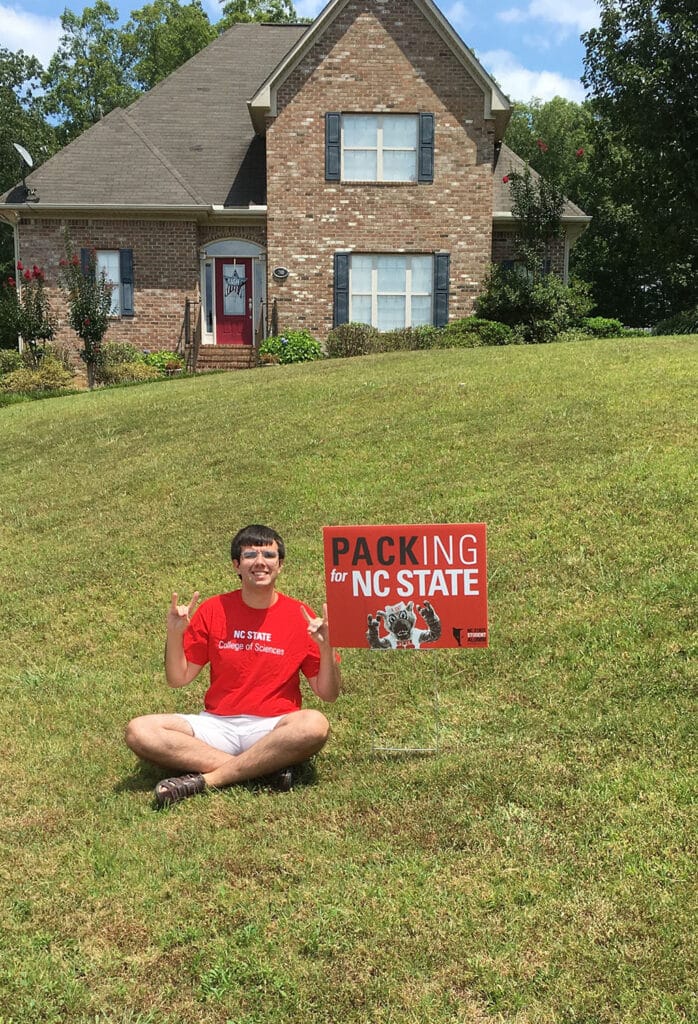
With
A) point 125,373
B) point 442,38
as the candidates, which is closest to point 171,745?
point 125,373

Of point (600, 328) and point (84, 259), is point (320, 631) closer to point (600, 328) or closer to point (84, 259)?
point (600, 328)

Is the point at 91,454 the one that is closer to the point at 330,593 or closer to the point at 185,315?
the point at 330,593

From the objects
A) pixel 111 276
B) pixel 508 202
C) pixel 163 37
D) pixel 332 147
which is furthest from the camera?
pixel 163 37

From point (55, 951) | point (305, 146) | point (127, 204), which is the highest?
point (305, 146)

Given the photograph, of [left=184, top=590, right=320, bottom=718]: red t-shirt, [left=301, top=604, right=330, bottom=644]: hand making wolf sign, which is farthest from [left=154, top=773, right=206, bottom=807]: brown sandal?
[left=301, top=604, right=330, bottom=644]: hand making wolf sign

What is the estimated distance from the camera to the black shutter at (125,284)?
2266cm

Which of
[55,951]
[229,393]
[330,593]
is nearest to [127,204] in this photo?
[229,393]

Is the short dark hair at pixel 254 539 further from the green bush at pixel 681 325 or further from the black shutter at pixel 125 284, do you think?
the black shutter at pixel 125 284

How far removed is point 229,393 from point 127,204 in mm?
10526

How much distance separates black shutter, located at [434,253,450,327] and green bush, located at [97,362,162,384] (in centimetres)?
693

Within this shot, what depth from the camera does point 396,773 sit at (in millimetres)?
4297

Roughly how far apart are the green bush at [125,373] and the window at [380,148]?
6.55 metres

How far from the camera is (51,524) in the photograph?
9.12 m

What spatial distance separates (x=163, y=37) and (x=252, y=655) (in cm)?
5033
